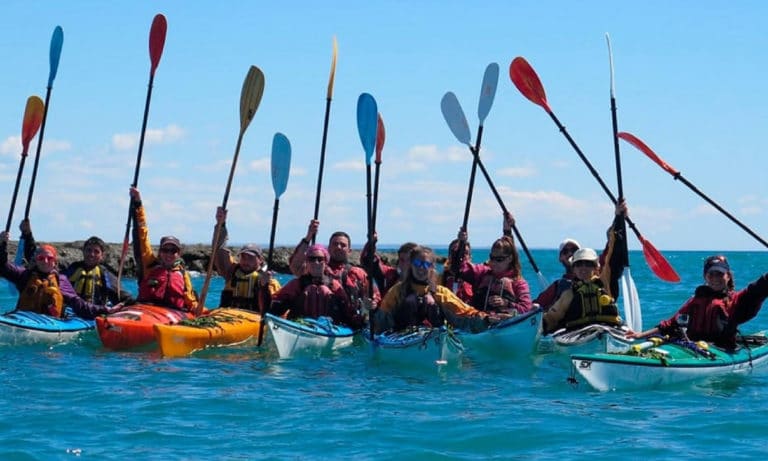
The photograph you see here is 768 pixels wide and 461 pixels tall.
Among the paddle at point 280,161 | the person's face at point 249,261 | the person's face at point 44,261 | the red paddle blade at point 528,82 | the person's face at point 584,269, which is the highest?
the red paddle blade at point 528,82

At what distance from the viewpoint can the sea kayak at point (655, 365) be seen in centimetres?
811

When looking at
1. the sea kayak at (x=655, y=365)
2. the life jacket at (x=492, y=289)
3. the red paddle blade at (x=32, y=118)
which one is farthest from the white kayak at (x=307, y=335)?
the red paddle blade at (x=32, y=118)

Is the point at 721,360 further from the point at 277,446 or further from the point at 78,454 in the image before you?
the point at 78,454

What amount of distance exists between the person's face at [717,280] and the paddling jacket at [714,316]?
3 cm

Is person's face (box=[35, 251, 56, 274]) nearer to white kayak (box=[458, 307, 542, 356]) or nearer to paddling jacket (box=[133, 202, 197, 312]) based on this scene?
paddling jacket (box=[133, 202, 197, 312])

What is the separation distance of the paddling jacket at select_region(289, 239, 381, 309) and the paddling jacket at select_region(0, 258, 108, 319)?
2.19 meters

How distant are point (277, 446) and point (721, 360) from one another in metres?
3.72

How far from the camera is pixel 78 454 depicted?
6516 millimetres

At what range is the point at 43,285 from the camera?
11086mm

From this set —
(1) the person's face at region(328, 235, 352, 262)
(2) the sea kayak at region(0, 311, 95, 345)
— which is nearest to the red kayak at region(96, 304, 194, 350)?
(2) the sea kayak at region(0, 311, 95, 345)

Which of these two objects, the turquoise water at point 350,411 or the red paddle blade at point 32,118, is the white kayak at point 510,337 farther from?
the red paddle blade at point 32,118

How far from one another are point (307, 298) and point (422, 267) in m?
1.80

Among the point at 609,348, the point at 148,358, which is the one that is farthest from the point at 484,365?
the point at 148,358

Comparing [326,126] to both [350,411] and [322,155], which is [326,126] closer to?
[322,155]
